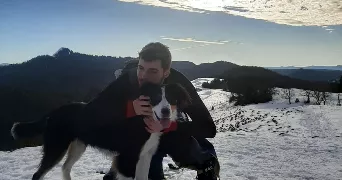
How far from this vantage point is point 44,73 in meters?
87.4

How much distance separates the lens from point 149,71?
3.64 metres

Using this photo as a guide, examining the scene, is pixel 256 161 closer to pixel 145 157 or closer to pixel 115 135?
pixel 145 157

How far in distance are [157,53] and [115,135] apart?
1131 mm

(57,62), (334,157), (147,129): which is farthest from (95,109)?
(57,62)

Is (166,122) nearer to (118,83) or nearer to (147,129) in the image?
(147,129)

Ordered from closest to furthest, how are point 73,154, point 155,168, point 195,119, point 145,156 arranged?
point 145,156, point 195,119, point 73,154, point 155,168

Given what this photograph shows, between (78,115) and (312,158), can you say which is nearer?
(78,115)

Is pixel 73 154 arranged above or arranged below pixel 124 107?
below

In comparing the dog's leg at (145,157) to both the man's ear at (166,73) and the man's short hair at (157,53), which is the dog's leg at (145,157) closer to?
the man's ear at (166,73)

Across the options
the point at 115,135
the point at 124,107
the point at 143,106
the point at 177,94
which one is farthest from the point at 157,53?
the point at 115,135

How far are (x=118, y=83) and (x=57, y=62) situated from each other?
103861mm

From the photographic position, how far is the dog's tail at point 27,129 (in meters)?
4.80

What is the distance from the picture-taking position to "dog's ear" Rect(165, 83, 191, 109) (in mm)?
3568

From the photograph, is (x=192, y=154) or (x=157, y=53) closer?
(x=157, y=53)
